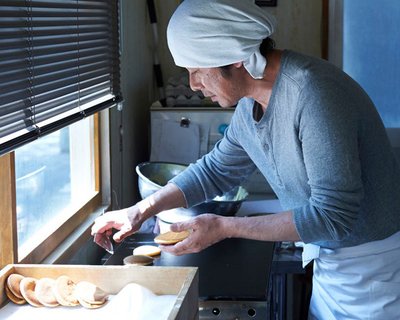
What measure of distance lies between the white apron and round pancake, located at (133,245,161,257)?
0.51 metres

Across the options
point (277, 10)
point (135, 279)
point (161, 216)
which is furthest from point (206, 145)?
point (135, 279)

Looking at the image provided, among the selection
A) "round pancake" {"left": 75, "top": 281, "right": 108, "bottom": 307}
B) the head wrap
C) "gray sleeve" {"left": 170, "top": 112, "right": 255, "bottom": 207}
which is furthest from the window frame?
the head wrap

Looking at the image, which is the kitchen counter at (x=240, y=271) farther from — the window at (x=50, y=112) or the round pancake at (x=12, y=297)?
the round pancake at (x=12, y=297)

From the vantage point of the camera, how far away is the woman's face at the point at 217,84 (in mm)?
1642

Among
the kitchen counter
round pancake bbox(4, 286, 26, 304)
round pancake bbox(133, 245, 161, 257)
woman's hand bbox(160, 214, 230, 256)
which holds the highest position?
woman's hand bbox(160, 214, 230, 256)

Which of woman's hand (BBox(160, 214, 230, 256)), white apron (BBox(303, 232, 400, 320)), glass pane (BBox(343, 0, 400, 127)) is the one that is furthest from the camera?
glass pane (BBox(343, 0, 400, 127))

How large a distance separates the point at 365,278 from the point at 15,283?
31.1 inches

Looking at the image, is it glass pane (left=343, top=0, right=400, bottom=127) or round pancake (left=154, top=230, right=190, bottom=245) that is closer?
round pancake (left=154, top=230, right=190, bottom=245)

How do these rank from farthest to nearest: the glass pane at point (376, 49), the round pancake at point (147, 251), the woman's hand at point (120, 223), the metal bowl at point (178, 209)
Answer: the glass pane at point (376, 49), the metal bowl at point (178, 209), the round pancake at point (147, 251), the woman's hand at point (120, 223)

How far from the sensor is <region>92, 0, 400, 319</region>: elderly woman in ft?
5.06

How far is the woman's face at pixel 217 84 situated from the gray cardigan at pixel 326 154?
0.29ft

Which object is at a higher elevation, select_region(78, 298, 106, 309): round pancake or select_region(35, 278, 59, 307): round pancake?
select_region(35, 278, 59, 307): round pancake

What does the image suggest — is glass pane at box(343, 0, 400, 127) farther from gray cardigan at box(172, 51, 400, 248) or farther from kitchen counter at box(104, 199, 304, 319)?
gray cardigan at box(172, 51, 400, 248)

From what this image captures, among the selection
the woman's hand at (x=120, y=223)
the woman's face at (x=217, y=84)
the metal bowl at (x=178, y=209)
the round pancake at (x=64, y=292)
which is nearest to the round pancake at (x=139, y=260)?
the woman's hand at (x=120, y=223)
